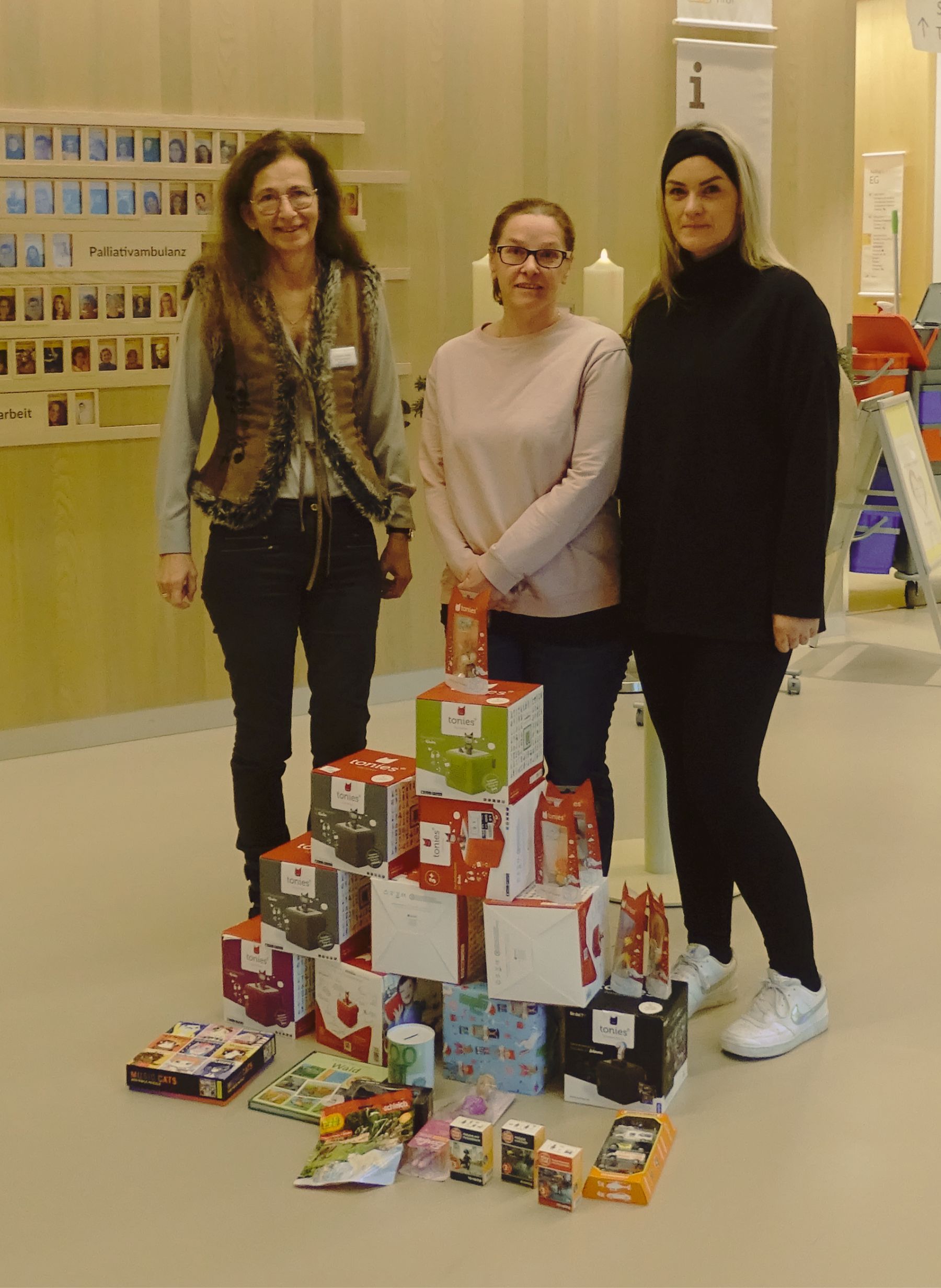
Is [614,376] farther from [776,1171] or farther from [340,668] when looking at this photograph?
[776,1171]

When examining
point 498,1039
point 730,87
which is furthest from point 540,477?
point 730,87

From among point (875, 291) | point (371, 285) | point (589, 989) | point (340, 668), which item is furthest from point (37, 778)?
point (875, 291)

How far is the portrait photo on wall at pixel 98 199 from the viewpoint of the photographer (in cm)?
411

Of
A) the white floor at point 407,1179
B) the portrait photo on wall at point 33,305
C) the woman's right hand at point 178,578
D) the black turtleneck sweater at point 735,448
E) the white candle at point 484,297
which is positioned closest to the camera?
the white floor at point 407,1179

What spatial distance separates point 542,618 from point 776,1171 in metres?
0.99

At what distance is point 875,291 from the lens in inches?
312

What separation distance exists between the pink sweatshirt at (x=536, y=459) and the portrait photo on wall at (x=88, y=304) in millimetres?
1925

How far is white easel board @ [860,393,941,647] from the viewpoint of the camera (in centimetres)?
496

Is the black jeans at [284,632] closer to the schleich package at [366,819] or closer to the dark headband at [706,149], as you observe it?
the schleich package at [366,819]

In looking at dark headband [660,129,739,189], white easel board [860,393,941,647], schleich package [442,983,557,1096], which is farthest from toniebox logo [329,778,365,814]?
white easel board [860,393,941,647]

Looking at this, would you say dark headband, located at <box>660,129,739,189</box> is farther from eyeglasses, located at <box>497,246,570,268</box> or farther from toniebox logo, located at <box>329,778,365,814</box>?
toniebox logo, located at <box>329,778,365,814</box>

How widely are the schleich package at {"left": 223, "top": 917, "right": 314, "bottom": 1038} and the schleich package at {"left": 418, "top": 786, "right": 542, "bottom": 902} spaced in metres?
0.35

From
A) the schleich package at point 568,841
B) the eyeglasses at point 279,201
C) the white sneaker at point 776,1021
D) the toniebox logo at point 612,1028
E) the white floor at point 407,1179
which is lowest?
the white floor at point 407,1179

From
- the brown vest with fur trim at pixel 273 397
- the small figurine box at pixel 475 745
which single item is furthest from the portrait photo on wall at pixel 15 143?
the small figurine box at pixel 475 745
